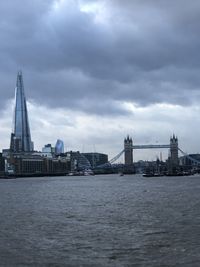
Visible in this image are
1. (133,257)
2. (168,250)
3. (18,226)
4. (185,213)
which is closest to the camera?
(133,257)

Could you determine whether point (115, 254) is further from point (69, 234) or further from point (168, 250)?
point (69, 234)

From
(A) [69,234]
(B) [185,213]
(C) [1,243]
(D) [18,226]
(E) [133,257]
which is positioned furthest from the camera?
(B) [185,213]

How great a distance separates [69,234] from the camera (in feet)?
126

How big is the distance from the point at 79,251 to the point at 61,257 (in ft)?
6.97

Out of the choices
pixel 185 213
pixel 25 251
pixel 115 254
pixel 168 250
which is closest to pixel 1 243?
pixel 25 251

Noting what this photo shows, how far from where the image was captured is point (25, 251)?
31.6 metres

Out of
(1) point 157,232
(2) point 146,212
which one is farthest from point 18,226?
(2) point 146,212

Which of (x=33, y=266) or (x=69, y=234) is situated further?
(x=69, y=234)

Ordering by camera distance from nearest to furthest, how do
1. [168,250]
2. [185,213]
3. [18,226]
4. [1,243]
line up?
[168,250] → [1,243] → [18,226] → [185,213]

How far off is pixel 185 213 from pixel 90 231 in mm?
16488

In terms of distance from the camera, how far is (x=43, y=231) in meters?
40.5

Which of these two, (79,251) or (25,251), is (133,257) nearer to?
(79,251)

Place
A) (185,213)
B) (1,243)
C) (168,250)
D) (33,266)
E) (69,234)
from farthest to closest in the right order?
(185,213)
(69,234)
(1,243)
(168,250)
(33,266)

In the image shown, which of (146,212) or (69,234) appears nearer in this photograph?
(69,234)
